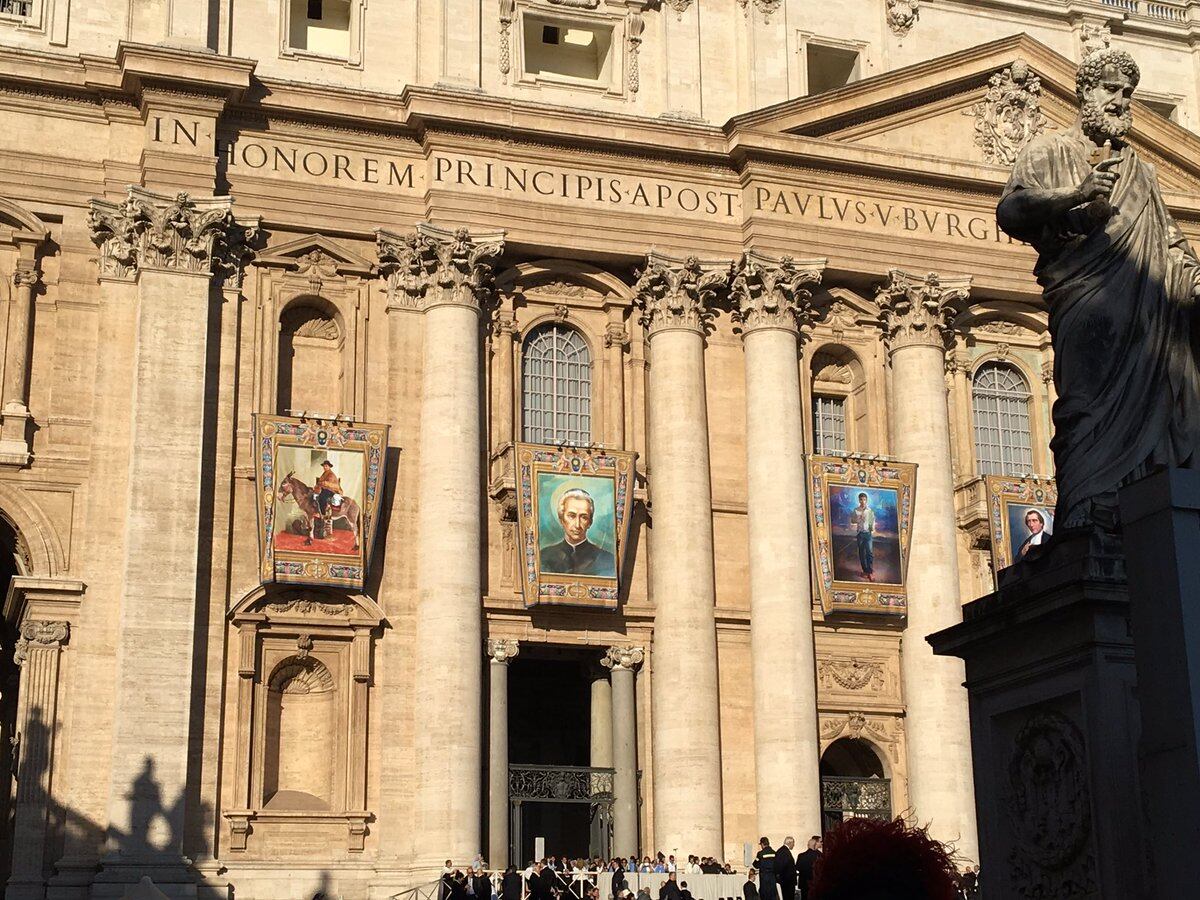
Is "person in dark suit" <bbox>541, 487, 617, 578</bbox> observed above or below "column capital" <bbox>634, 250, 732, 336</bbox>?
below

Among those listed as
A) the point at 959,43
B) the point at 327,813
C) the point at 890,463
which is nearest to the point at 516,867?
the point at 327,813

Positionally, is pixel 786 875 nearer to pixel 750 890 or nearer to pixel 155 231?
pixel 750 890

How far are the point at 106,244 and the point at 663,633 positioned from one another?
35.4 ft

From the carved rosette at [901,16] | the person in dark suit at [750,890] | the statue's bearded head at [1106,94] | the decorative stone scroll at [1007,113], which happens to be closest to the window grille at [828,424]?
the decorative stone scroll at [1007,113]

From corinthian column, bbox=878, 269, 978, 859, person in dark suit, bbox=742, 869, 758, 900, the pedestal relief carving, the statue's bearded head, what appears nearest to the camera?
the pedestal relief carving

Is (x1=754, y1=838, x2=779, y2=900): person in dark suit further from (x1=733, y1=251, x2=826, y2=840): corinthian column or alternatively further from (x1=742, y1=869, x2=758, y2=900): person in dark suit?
(x1=733, y1=251, x2=826, y2=840): corinthian column

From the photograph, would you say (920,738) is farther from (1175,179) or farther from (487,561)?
(1175,179)

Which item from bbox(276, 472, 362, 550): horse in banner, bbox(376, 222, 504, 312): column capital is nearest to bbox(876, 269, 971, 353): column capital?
bbox(376, 222, 504, 312): column capital

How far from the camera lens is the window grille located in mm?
32531

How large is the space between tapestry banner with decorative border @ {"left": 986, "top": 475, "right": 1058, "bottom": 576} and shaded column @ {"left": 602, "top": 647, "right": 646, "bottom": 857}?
→ 6698 mm

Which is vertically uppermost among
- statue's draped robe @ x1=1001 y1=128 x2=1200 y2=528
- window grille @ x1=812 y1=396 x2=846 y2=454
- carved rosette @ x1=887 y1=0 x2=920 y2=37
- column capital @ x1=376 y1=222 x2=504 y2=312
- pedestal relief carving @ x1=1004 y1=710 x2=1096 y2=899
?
carved rosette @ x1=887 y1=0 x2=920 y2=37

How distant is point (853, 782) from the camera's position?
30.5 metres

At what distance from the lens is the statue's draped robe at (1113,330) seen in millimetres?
9219

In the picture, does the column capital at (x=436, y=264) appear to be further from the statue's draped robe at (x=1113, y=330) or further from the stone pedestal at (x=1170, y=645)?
the stone pedestal at (x=1170, y=645)
